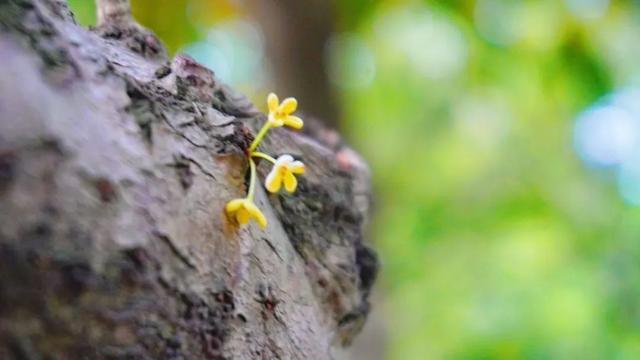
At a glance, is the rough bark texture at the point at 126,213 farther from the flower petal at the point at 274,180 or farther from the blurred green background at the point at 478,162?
the blurred green background at the point at 478,162

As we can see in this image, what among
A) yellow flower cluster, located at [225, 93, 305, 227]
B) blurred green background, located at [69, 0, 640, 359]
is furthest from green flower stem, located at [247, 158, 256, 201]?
blurred green background, located at [69, 0, 640, 359]

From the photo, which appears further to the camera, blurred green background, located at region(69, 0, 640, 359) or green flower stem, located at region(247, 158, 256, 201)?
blurred green background, located at region(69, 0, 640, 359)

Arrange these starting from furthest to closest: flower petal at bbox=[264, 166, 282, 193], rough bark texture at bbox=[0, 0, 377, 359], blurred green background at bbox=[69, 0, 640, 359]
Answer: blurred green background at bbox=[69, 0, 640, 359] → flower petal at bbox=[264, 166, 282, 193] → rough bark texture at bbox=[0, 0, 377, 359]

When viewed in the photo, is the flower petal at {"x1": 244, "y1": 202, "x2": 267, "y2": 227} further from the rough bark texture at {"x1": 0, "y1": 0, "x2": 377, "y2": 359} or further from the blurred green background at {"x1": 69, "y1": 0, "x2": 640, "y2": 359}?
the blurred green background at {"x1": 69, "y1": 0, "x2": 640, "y2": 359}

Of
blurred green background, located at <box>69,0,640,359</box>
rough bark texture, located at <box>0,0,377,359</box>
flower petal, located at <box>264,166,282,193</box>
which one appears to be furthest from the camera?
blurred green background, located at <box>69,0,640,359</box>

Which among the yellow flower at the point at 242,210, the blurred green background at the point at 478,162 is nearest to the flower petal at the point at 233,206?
the yellow flower at the point at 242,210

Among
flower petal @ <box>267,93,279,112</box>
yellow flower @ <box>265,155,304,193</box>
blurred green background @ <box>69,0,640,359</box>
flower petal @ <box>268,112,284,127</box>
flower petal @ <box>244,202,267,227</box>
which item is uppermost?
blurred green background @ <box>69,0,640,359</box>

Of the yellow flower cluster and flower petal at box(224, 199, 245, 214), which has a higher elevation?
the yellow flower cluster

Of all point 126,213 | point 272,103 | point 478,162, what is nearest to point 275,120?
point 272,103

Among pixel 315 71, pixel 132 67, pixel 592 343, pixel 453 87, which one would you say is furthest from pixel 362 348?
pixel 132 67
